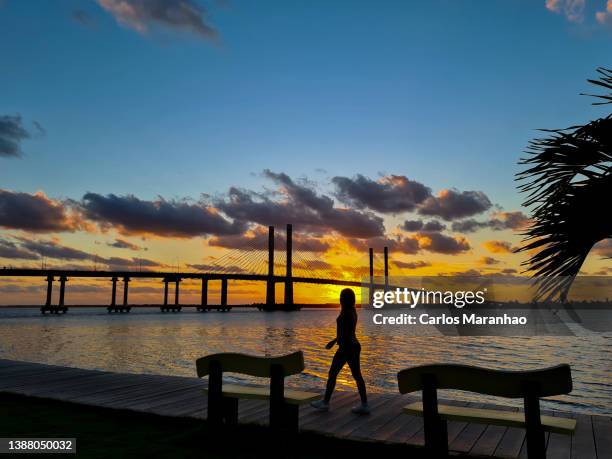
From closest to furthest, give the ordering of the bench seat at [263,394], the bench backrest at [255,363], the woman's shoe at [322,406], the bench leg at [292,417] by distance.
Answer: the bench backrest at [255,363], the bench seat at [263,394], the bench leg at [292,417], the woman's shoe at [322,406]

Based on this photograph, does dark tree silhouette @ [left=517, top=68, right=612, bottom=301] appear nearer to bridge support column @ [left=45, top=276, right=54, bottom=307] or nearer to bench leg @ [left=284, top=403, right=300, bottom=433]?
bench leg @ [left=284, top=403, right=300, bottom=433]

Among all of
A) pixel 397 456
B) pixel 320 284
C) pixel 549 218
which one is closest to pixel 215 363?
pixel 397 456

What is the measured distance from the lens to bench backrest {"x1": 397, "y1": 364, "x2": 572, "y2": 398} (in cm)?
363

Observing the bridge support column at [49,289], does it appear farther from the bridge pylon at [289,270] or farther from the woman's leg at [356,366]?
the woman's leg at [356,366]

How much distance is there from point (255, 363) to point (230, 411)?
1.06 meters

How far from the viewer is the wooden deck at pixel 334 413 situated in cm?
489

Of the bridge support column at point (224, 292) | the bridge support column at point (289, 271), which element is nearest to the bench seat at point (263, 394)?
the bridge support column at point (289, 271)

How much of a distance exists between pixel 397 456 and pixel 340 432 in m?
0.89

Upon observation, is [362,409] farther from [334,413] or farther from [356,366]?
[356,366]

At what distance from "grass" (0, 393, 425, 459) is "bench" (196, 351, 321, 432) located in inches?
7.0

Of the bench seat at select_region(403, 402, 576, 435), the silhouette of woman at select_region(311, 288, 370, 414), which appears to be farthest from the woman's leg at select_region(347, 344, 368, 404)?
the bench seat at select_region(403, 402, 576, 435)

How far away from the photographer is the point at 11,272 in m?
92.6

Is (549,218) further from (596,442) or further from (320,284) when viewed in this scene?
(320,284)

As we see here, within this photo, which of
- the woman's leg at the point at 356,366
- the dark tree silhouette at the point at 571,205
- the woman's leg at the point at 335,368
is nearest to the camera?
the dark tree silhouette at the point at 571,205
